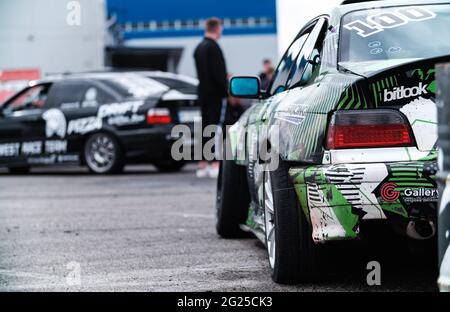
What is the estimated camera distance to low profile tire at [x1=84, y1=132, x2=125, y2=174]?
1405 cm

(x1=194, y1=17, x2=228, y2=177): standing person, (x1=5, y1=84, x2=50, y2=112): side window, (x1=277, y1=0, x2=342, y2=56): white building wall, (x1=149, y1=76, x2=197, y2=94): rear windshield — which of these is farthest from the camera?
(x1=5, y1=84, x2=50, y2=112): side window

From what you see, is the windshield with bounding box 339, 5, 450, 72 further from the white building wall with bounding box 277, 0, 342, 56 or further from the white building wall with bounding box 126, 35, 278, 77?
the white building wall with bounding box 126, 35, 278, 77

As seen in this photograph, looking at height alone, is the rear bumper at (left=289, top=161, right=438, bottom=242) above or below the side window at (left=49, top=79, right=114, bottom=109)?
below

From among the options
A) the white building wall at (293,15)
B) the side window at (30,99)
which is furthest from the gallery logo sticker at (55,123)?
the white building wall at (293,15)

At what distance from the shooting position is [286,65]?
611 cm

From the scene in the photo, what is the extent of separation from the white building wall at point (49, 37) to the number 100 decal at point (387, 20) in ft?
44.7

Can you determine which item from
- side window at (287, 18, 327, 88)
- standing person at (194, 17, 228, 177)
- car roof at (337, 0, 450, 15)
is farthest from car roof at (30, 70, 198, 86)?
car roof at (337, 0, 450, 15)

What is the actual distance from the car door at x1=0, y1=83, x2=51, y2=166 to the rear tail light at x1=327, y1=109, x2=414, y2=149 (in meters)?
10.6

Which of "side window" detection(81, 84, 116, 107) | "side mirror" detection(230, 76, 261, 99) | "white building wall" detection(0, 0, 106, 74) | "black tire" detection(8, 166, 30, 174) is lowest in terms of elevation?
"black tire" detection(8, 166, 30, 174)

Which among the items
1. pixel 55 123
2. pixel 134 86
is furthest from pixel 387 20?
pixel 55 123

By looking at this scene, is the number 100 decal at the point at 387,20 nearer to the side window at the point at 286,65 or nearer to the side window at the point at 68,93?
the side window at the point at 286,65

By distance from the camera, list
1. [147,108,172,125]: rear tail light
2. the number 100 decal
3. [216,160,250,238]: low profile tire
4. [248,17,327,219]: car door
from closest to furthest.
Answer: the number 100 decal
[248,17,327,219]: car door
[216,160,250,238]: low profile tire
[147,108,172,125]: rear tail light
